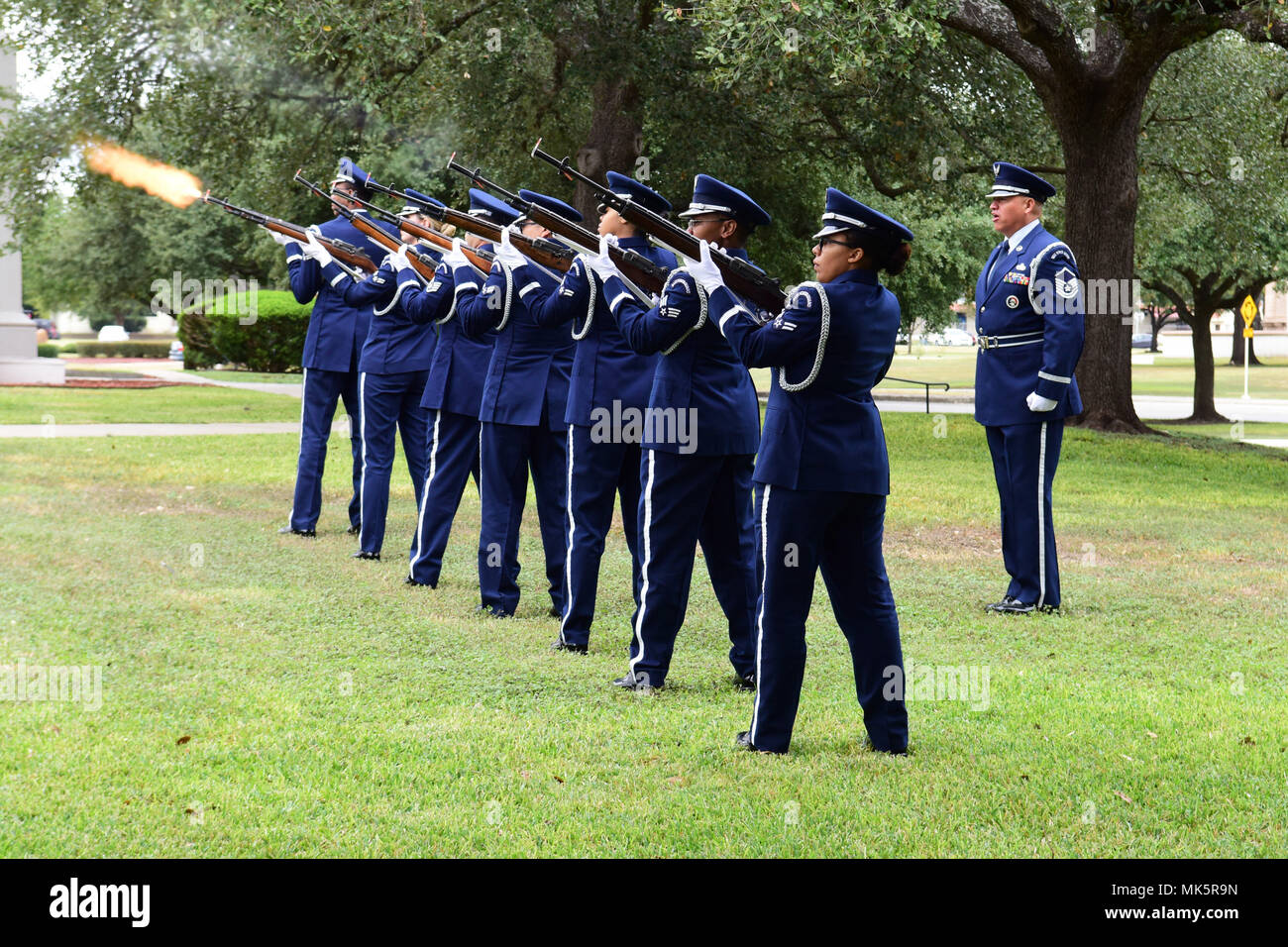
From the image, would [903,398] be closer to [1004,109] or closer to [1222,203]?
[1222,203]

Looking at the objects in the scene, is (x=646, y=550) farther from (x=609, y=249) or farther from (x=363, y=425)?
(x=363, y=425)

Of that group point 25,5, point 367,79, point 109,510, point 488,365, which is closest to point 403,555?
point 488,365

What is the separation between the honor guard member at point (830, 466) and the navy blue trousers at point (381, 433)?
16.5 ft

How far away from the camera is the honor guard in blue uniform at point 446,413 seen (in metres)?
9.02

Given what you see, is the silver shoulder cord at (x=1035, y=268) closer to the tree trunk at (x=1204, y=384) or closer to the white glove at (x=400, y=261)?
the white glove at (x=400, y=261)

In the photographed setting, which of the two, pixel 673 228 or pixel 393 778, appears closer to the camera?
pixel 393 778

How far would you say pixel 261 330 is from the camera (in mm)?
37906

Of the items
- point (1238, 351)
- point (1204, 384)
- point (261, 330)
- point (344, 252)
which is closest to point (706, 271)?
point (344, 252)

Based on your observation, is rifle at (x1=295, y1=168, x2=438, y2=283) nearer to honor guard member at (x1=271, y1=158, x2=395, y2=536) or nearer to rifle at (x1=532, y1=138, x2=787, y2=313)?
honor guard member at (x1=271, y1=158, x2=395, y2=536)

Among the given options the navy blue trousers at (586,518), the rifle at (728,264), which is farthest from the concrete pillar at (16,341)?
the rifle at (728,264)

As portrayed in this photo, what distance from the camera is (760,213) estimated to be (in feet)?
20.5

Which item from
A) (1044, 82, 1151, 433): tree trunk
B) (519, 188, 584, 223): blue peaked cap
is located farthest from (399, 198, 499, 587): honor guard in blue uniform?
(1044, 82, 1151, 433): tree trunk

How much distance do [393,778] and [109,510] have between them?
26.5 ft

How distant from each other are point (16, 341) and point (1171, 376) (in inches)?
1609
